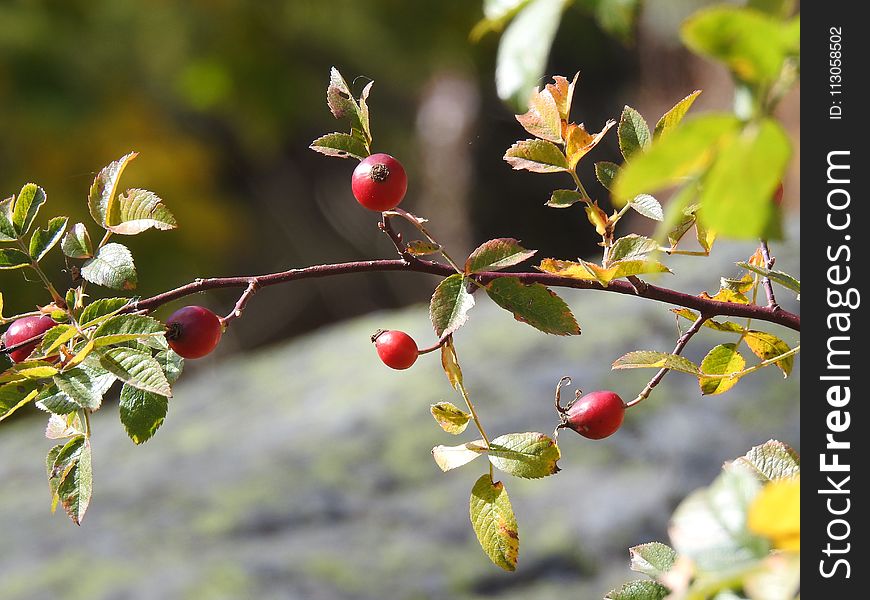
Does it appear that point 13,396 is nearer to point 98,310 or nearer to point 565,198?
point 98,310

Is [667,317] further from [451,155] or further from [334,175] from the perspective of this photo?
[334,175]

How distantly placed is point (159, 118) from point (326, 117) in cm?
68

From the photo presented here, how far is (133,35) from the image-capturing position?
3.10 meters

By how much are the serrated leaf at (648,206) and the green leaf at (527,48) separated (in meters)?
0.14

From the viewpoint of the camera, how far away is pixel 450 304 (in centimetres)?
38

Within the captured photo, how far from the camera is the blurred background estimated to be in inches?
54.7

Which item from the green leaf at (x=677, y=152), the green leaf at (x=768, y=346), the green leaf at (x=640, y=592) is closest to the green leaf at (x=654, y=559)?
the green leaf at (x=640, y=592)

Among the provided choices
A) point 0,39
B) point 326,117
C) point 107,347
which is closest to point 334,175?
point 326,117

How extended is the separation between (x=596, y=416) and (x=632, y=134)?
0.40 ft

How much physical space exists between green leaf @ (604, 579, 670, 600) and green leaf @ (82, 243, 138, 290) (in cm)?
23

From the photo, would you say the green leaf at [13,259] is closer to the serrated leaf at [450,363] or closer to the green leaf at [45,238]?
the green leaf at [45,238]

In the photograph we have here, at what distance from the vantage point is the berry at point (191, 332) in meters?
0.38
